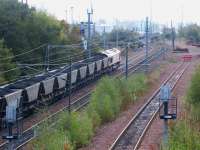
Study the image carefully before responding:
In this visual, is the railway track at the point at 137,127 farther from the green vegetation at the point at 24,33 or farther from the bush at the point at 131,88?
the green vegetation at the point at 24,33

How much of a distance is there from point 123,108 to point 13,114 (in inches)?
685

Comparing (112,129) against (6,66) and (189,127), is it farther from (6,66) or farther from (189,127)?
(6,66)

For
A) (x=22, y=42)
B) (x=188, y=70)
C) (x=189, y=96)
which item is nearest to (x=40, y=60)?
(x=22, y=42)

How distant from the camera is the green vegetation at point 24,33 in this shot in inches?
1891

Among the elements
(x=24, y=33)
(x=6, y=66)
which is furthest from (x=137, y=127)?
(x=24, y=33)

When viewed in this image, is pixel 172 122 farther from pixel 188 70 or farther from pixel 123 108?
pixel 188 70

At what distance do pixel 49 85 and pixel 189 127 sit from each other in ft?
60.7

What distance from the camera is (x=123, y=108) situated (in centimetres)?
3369

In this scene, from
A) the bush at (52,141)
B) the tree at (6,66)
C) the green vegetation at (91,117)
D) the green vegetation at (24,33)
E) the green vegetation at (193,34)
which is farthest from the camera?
the green vegetation at (193,34)

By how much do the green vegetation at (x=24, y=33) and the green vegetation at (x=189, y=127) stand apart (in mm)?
18335

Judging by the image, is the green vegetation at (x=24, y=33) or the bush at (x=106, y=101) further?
the green vegetation at (x=24, y=33)

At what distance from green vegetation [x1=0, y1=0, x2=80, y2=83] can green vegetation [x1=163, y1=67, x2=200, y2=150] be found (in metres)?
18.3

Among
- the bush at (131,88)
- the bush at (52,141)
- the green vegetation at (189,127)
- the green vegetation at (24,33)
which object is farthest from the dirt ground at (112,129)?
the green vegetation at (24,33)

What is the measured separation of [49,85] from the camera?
3453cm
